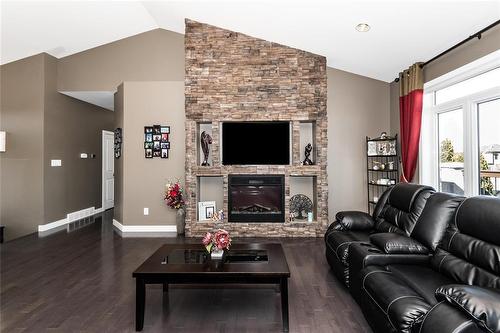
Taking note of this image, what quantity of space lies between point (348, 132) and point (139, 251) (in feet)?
13.6

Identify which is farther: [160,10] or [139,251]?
[160,10]

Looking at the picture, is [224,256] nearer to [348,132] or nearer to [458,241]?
[458,241]

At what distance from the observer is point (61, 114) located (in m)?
6.25

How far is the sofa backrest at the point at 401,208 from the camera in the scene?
2.95 m

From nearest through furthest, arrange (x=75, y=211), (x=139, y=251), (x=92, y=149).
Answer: (x=139, y=251) → (x=75, y=211) → (x=92, y=149)

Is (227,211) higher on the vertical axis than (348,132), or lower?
lower

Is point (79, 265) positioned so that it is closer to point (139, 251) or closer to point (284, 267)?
point (139, 251)

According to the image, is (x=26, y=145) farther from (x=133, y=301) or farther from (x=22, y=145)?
(x=133, y=301)

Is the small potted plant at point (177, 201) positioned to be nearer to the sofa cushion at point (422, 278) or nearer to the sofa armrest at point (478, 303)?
the sofa cushion at point (422, 278)

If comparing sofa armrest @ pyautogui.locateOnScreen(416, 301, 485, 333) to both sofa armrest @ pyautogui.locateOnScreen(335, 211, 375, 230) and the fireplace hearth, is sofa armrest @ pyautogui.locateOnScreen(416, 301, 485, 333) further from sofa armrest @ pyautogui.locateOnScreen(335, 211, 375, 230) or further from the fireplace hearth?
the fireplace hearth

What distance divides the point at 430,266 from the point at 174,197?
413 cm

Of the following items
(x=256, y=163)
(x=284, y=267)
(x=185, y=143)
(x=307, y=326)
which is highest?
(x=185, y=143)

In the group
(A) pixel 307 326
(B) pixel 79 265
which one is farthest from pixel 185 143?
(A) pixel 307 326

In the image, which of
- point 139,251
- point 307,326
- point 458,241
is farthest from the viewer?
point 139,251
